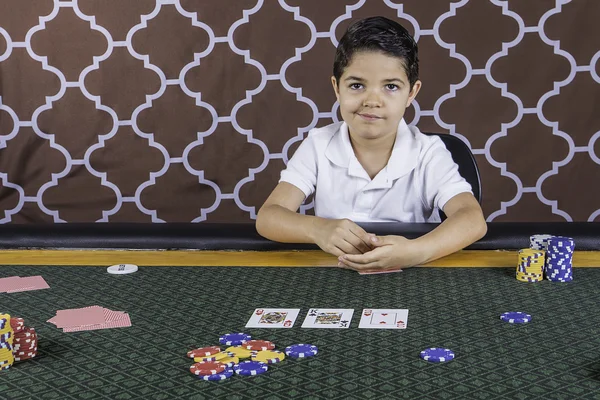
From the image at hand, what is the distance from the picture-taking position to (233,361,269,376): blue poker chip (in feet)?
3.07

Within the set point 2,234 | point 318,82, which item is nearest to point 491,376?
point 2,234

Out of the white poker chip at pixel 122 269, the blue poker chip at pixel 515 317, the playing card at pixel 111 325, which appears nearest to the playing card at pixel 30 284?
the white poker chip at pixel 122 269

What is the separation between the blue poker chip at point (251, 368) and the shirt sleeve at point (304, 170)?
0.94 metres

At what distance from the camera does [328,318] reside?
3.73 ft

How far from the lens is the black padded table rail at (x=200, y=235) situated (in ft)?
5.08

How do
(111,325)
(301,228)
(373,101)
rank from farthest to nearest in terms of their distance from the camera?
(373,101) → (301,228) → (111,325)

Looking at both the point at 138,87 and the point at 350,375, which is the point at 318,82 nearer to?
the point at 138,87

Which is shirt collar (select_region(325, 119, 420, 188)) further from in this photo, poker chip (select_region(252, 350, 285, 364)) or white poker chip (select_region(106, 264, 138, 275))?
poker chip (select_region(252, 350, 285, 364))

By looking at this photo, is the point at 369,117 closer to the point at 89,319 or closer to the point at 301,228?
the point at 301,228

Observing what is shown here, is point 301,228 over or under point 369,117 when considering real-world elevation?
under

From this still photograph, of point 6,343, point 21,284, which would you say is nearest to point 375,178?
point 21,284

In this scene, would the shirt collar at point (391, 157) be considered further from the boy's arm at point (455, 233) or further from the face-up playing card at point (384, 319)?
the face-up playing card at point (384, 319)

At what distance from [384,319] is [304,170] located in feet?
2.68

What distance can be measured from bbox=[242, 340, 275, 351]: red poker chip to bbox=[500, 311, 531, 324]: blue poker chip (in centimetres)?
35
